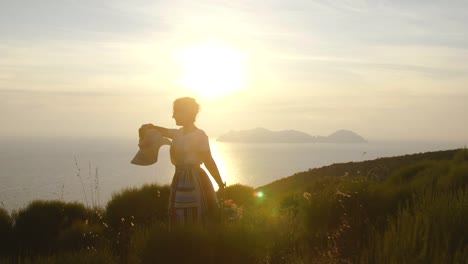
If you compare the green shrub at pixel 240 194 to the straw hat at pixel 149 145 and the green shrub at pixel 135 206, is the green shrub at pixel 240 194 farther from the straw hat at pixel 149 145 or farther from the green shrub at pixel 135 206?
the straw hat at pixel 149 145

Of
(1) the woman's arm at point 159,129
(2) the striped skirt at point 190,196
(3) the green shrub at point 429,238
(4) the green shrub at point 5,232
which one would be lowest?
(4) the green shrub at point 5,232

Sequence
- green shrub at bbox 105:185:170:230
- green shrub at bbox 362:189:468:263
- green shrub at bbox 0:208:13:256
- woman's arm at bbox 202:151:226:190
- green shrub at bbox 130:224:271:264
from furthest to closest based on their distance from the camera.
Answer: green shrub at bbox 105:185:170:230 → green shrub at bbox 0:208:13:256 → woman's arm at bbox 202:151:226:190 → green shrub at bbox 130:224:271:264 → green shrub at bbox 362:189:468:263

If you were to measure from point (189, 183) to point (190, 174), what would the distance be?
0.12m

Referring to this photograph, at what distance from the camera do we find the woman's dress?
20.2 feet

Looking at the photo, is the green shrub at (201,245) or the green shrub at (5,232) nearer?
the green shrub at (201,245)

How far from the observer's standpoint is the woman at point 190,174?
617 cm

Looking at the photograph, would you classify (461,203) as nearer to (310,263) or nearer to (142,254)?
(310,263)

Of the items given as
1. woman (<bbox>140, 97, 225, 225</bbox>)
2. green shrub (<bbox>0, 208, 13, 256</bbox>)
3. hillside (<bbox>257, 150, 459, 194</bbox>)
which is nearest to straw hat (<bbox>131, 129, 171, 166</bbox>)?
woman (<bbox>140, 97, 225, 225</bbox>)

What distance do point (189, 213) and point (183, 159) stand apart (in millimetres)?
715

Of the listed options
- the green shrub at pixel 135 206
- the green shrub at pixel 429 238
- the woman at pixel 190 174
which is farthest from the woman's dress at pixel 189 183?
the green shrub at pixel 135 206

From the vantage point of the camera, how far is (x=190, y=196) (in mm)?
6156

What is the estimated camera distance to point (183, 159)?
6.22 metres

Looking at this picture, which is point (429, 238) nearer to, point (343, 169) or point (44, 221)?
point (44, 221)

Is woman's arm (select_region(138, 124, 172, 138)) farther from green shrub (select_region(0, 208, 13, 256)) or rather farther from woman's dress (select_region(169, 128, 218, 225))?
green shrub (select_region(0, 208, 13, 256))
